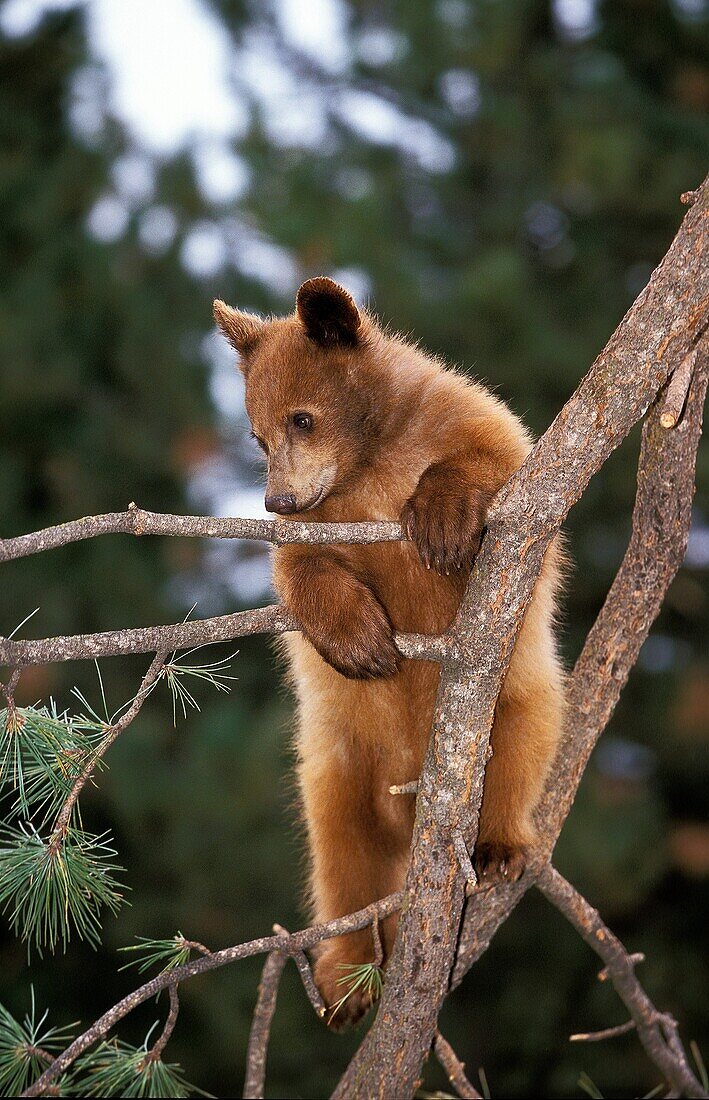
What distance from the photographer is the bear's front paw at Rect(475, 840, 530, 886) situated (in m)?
2.99

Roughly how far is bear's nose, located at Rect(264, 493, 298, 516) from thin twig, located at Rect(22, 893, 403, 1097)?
3.22ft

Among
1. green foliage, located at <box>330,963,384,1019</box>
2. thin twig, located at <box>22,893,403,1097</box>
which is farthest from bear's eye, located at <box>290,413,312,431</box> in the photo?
green foliage, located at <box>330,963,384,1019</box>

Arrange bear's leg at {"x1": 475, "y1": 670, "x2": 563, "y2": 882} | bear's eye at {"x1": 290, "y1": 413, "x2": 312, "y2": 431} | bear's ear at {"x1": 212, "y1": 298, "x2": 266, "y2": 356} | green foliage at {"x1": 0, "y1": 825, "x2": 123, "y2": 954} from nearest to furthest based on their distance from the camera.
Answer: green foliage at {"x1": 0, "y1": 825, "x2": 123, "y2": 954}, bear's leg at {"x1": 475, "y1": 670, "x2": 563, "y2": 882}, bear's eye at {"x1": 290, "y1": 413, "x2": 312, "y2": 431}, bear's ear at {"x1": 212, "y1": 298, "x2": 266, "y2": 356}

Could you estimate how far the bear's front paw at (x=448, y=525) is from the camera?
8.36 feet

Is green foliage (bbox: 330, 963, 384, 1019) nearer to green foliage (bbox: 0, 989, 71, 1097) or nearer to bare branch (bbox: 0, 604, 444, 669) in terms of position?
green foliage (bbox: 0, 989, 71, 1097)

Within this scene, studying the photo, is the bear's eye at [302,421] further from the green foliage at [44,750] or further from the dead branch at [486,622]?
the green foliage at [44,750]

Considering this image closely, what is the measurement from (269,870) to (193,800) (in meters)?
0.68

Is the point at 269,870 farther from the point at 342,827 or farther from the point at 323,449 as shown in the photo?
the point at 323,449

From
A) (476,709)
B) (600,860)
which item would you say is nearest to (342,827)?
(476,709)

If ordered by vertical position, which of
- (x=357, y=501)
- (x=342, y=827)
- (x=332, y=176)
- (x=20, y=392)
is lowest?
(x=342, y=827)

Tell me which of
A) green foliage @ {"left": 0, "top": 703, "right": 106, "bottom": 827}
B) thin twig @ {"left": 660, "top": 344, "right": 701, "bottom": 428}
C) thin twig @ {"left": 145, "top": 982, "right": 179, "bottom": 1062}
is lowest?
thin twig @ {"left": 145, "top": 982, "right": 179, "bottom": 1062}

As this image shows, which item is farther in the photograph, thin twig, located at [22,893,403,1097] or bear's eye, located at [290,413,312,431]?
bear's eye, located at [290,413,312,431]

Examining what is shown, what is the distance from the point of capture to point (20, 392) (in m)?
7.77

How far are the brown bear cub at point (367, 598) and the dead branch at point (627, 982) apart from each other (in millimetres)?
132
